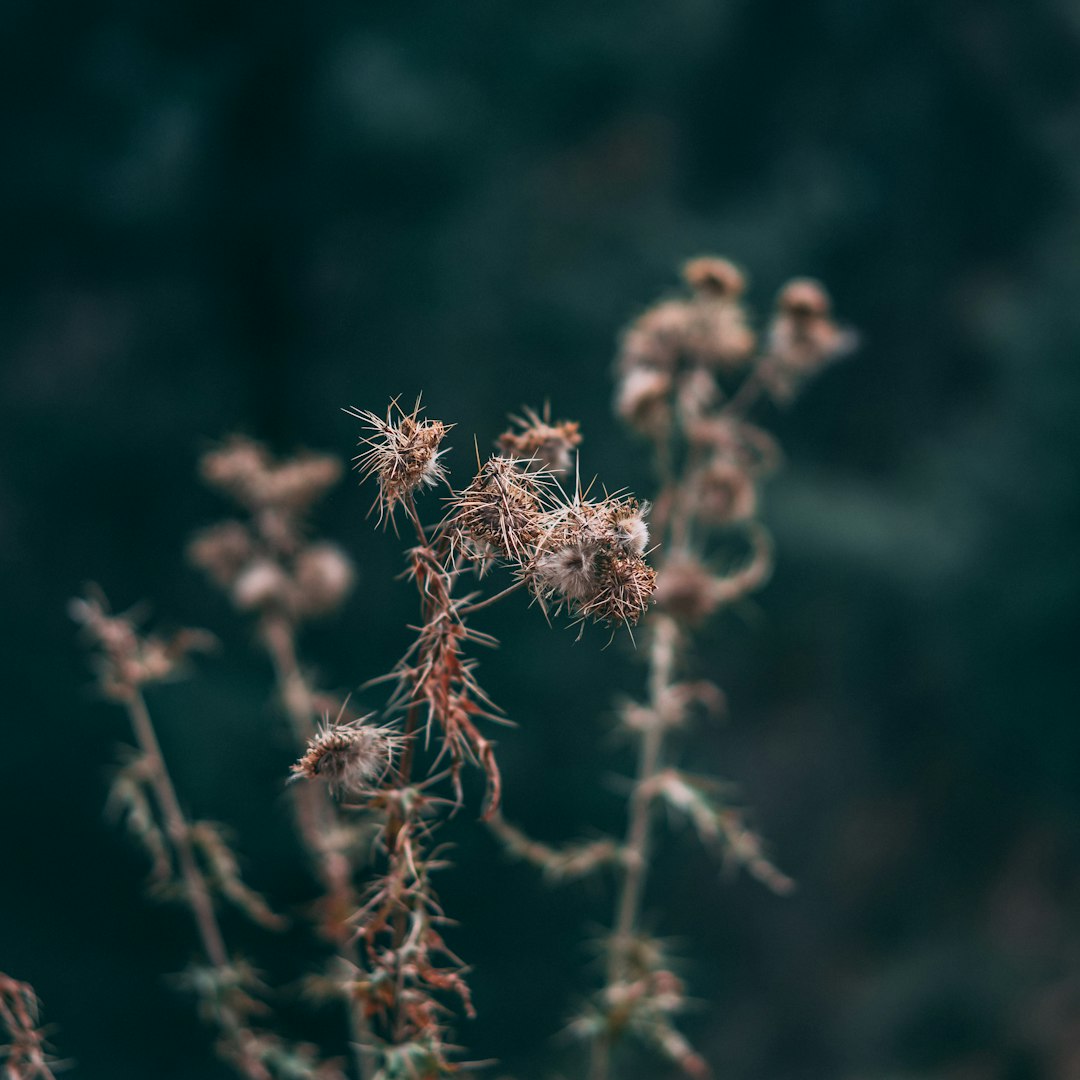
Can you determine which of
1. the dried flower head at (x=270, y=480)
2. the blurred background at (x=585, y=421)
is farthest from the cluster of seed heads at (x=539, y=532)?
the blurred background at (x=585, y=421)

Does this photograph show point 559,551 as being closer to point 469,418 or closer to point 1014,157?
point 469,418

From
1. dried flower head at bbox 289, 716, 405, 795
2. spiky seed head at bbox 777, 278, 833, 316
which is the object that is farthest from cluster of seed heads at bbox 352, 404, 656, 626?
spiky seed head at bbox 777, 278, 833, 316

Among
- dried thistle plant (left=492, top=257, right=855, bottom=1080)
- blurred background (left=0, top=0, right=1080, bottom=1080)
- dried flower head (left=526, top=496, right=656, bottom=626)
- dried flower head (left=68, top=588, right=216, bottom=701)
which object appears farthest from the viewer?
blurred background (left=0, top=0, right=1080, bottom=1080)

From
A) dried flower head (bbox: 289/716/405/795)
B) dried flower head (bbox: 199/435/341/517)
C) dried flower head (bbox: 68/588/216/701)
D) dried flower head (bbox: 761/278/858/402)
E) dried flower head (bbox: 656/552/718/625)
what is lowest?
dried flower head (bbox: 289/716/405/795)

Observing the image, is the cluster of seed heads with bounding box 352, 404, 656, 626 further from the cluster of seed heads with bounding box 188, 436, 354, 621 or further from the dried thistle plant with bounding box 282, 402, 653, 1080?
the cluster of seed heads with bounding box 188, 436, 354, 621

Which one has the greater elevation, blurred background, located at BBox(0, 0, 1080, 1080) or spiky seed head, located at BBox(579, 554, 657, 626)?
blurred background, located at BBox(0, 0, 1080, 1080)

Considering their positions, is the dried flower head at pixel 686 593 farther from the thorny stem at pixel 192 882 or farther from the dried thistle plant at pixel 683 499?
the thorny stem at pixel 192 882
